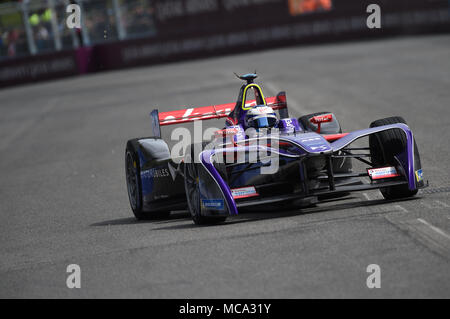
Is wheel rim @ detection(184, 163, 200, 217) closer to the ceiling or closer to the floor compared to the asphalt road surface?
closer to the ceiling

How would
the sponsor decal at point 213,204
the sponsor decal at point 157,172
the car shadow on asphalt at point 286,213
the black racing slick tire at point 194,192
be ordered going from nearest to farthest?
1. the sponsor decal at point 213,204
2. the black racing slick tire at point 194,192
3. the car shadow on asphalt at point 286,213
4. the sponsor decal at point 157,172

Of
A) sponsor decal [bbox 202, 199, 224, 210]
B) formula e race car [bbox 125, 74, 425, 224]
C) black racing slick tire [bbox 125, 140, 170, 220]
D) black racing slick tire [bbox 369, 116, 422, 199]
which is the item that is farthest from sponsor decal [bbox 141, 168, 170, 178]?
black racing slick tire [bbox 369, 116, 422, 199]

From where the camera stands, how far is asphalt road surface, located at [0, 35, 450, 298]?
582 cm

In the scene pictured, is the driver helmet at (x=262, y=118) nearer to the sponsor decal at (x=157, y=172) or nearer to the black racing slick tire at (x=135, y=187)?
the sponsor decal at (x=157, y=172)

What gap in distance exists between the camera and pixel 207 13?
44.5 meters

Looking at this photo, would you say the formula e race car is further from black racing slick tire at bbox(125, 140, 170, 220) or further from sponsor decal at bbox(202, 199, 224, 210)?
black racing slick tire at bbox(125, 140, 170, 220)

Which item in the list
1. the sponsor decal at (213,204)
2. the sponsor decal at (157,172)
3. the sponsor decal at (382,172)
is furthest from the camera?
the sponsor decal at (157,172)

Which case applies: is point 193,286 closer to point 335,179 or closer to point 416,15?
point 335,179

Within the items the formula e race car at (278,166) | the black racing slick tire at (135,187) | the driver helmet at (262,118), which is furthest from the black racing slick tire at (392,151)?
the black racing slick tire at (135,187)

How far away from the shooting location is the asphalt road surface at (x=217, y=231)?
5.82 meters

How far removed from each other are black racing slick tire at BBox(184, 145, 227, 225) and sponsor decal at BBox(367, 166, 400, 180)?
145cm

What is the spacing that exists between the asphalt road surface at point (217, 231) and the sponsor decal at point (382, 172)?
28 centimetres

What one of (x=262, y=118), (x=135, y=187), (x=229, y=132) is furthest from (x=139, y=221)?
(x=262, y=118)
